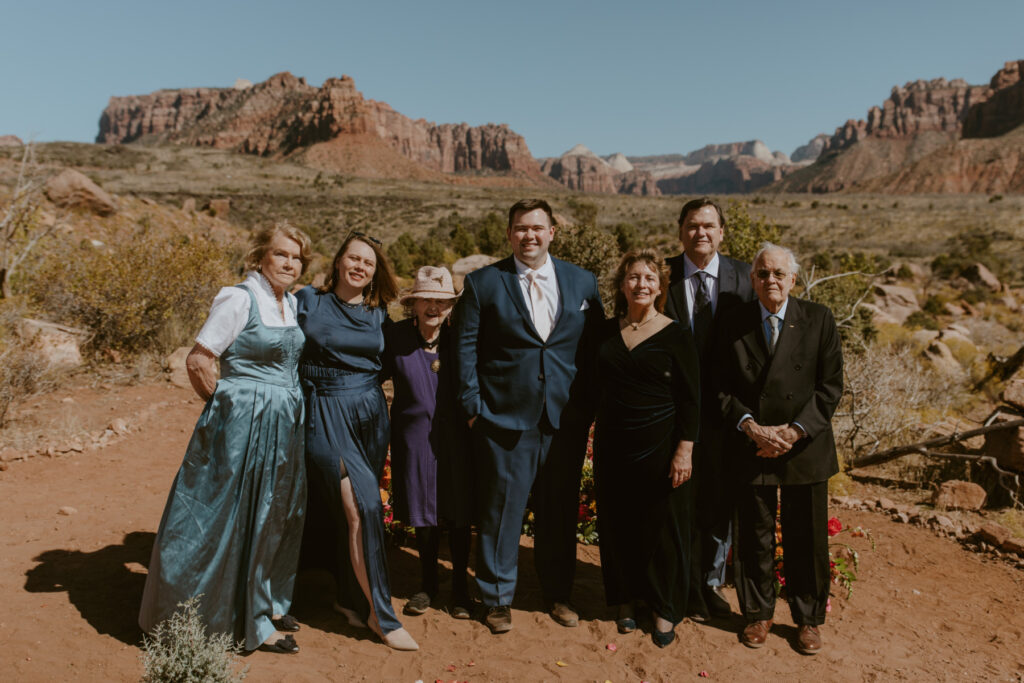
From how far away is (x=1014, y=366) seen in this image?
8547 millimetres

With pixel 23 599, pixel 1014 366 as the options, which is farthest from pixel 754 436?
pixel 1014 366

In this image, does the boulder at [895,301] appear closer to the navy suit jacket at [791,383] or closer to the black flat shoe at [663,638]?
the navy suit jacket at [791,383]

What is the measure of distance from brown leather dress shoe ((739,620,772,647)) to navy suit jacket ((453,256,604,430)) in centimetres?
155

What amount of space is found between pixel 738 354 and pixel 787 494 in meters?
0.83

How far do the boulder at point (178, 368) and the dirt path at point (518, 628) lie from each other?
336cm

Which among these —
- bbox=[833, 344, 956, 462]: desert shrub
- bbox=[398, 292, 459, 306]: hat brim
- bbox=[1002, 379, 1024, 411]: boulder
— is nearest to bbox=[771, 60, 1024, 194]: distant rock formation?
bbox=[833, 344, 956, 462]: desert shrub

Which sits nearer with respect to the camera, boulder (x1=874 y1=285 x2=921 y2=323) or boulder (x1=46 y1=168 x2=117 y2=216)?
boulder (x1=874 y1=285 x2=921 y2=323)

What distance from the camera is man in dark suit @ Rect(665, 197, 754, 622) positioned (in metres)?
3.45

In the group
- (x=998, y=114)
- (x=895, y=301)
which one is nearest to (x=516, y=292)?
(x=895, y=301)

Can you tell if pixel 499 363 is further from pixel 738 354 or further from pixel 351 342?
pixel 738 354

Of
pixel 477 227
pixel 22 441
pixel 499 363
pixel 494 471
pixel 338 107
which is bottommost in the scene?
pixel 22 441

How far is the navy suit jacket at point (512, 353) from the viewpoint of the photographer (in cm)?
324

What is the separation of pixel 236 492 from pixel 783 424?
2.78 meters

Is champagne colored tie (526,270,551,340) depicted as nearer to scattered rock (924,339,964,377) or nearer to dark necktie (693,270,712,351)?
dark necktie (693,270,712,351)
